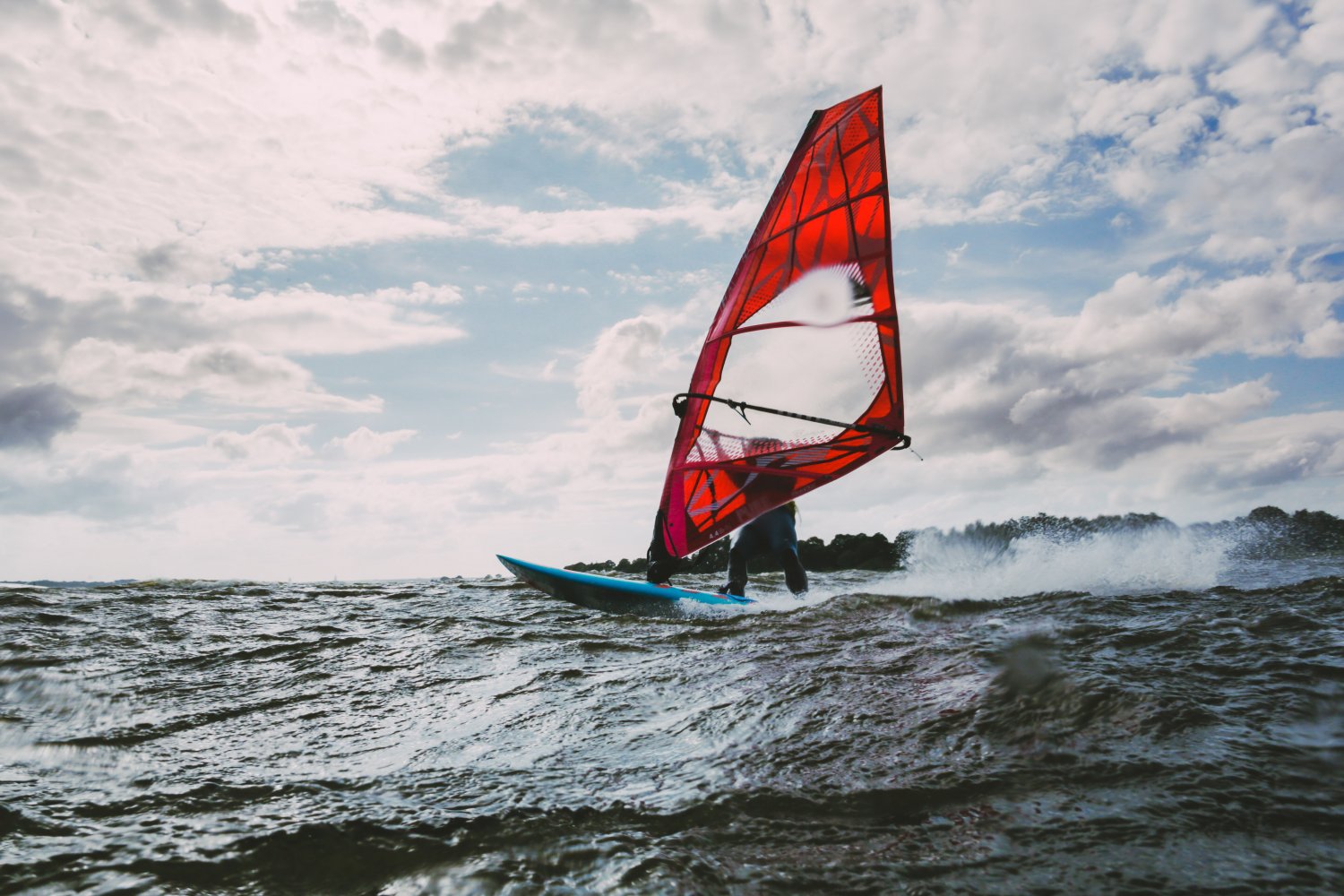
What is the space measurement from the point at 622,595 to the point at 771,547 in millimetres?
2086

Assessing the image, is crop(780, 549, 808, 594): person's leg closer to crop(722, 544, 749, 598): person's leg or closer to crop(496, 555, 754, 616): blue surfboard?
crop(722, 544, 749, 598): person's leg

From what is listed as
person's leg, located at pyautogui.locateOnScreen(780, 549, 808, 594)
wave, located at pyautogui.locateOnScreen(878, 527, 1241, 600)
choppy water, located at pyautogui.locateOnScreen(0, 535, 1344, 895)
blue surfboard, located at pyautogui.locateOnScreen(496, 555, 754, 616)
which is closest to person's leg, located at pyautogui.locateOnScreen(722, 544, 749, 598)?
blue surfboard, located at pyautogui.locateOnScreen(496, 555, 754, 616)

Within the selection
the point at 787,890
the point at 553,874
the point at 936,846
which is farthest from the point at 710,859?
the point at 936,846

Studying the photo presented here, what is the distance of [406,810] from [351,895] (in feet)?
1.70

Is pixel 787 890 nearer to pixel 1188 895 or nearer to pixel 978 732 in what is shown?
pixel 1188 895

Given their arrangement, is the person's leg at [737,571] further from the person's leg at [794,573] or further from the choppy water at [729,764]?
the choppy water at [729,764]

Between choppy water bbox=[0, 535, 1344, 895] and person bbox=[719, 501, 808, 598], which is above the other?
person bbox=[719, 501, 808, 598]

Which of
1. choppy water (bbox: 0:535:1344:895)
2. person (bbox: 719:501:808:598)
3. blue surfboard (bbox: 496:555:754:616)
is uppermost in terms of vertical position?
person (bbox: 719:501:808:598)

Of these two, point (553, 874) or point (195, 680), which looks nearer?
point (553, 874)

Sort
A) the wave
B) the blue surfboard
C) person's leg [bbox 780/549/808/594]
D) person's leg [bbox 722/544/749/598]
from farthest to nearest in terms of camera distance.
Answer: person's leg [bbox 722/544/749/598], person's leg [bbox 780/549/808/594], the blue surfboard, the wave

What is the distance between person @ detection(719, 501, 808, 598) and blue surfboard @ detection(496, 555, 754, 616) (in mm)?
462

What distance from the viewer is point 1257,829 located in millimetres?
1812

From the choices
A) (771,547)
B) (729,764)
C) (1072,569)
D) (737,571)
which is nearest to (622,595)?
(737,571)

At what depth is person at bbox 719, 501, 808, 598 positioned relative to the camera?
31.3 ft
